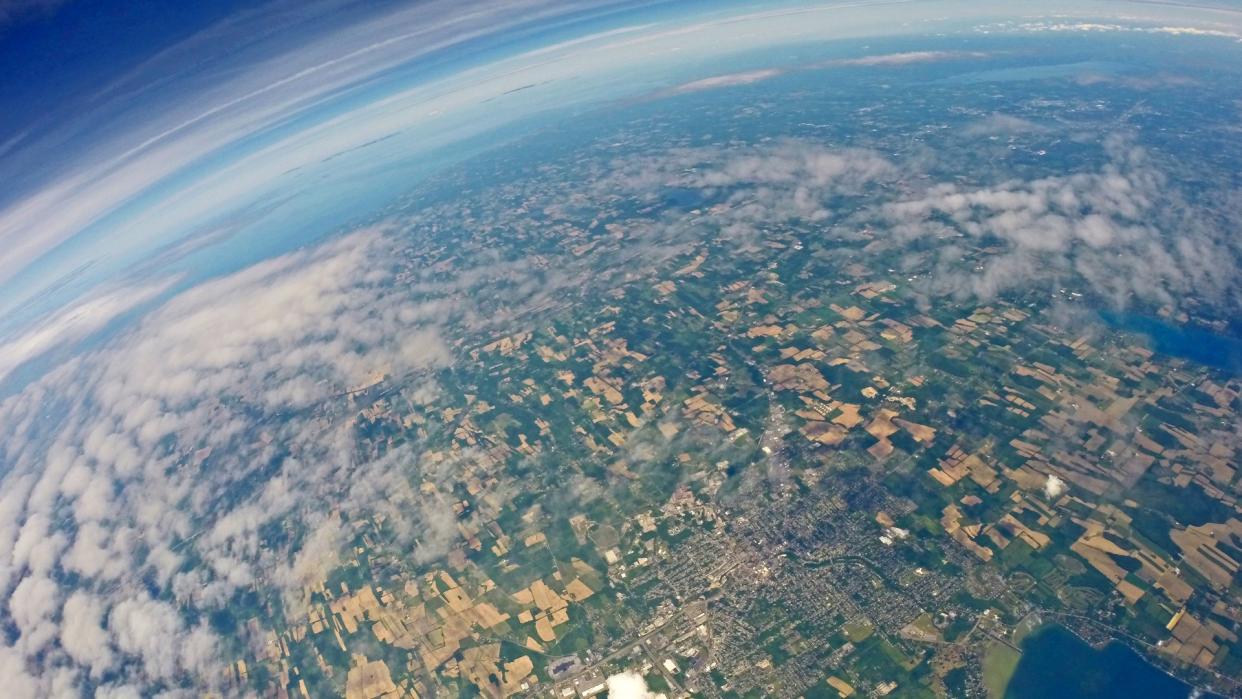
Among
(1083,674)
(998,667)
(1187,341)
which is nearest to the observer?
(1083,674)

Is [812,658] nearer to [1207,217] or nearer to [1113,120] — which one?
[1207,217]

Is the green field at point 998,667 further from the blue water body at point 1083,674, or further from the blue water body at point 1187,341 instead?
the blue water body at point 1187,341

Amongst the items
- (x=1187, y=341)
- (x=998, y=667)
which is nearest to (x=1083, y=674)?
(x=998, y=667)

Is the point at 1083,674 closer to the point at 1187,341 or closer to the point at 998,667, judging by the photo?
the point at 998,667

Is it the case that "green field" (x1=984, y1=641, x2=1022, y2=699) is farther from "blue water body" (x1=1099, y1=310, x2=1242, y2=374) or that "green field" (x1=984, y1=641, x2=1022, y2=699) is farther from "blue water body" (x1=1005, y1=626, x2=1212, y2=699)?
"blue water body" (x1=1099, y1=310, x2=1242, y2=374)

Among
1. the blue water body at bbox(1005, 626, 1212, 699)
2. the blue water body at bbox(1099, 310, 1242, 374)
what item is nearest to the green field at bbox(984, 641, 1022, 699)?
the blue water body at bbox(1005, 626, 1212, 699)

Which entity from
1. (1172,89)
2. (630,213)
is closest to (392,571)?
(630,213)
